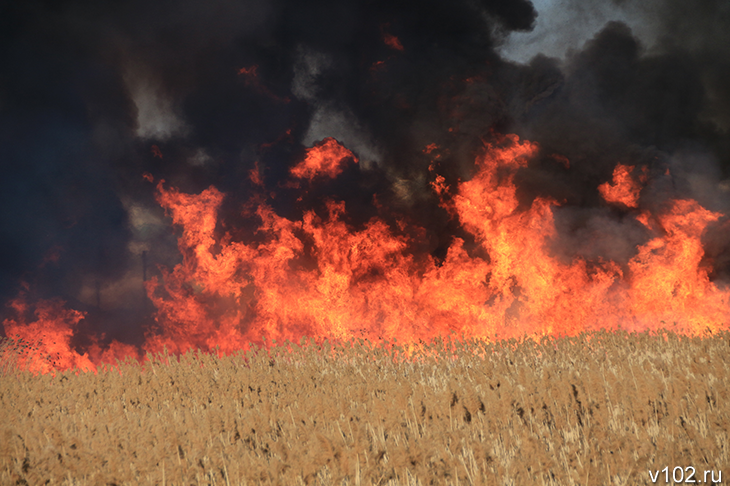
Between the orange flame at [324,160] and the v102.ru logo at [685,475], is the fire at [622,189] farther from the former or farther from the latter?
the v102.ru logo at [685,475]

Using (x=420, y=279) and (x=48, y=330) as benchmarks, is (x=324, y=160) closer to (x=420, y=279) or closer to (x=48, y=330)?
(x=420, y=279)

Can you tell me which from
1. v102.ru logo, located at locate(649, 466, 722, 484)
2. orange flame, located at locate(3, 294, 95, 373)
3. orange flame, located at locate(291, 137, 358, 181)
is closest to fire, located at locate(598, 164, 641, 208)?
orange flame, located at locate(291, 137, 358, 181)

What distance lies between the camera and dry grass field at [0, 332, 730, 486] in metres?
3.41

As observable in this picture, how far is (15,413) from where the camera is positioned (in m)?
6.60

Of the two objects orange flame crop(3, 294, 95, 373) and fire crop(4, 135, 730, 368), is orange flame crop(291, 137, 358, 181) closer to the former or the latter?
fire crop(4, 135, 730, 368)

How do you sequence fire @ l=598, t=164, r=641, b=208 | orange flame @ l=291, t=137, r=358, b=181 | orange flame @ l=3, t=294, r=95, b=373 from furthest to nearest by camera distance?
orange flame @ l=291, t=137, r=358, b=181
fire @ l=598, t=164, r=641, b=208
orange flame @ l=3, t=294, r=95, b=373

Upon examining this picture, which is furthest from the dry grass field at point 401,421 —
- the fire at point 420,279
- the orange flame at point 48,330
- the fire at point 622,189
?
the fire at point 622,189

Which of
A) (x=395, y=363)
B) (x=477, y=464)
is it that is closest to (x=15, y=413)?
(x=395, y=363)

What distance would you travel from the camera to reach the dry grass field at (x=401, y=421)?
341 cm

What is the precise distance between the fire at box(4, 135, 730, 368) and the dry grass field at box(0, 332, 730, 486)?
338cm

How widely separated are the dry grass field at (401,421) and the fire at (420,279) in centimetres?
338

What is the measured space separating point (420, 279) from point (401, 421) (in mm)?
7815

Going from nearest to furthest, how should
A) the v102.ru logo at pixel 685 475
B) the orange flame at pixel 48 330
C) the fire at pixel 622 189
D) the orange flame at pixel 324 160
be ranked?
the v102.ru logo at pixel 685 475, the orange flame at pixel 48 330, the fire at pixel 622 189, the orange flame at pixel 324 160

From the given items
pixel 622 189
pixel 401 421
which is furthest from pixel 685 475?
pixel 622 189
